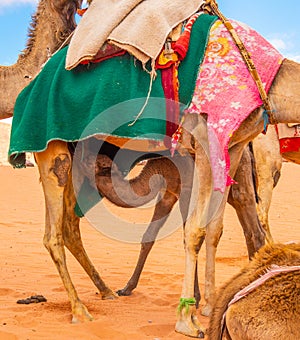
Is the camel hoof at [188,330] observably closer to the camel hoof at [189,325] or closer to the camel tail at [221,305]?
the camel hoof at [189,325]

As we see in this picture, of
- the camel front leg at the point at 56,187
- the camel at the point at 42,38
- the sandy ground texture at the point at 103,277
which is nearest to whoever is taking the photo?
the sandy ground texture at the point at 103,277

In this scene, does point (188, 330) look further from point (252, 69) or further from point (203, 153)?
point (252, 69)

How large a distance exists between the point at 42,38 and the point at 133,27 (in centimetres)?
190

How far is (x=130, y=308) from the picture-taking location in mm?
5578

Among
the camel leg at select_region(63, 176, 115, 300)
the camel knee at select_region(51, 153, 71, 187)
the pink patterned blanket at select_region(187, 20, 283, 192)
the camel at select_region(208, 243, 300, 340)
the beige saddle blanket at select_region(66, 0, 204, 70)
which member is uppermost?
the beige saddle blanket at select_region(66, 0, 204, 70)

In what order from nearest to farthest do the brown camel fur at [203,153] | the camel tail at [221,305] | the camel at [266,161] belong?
the camel tail at [221,305] < the brown camel fur at [203,153] < the camel at [266,161]

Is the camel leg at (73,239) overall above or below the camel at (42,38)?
below

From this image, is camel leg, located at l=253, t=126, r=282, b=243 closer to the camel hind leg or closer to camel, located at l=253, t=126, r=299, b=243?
camel, located at l=253, t=126, r=299, b=243

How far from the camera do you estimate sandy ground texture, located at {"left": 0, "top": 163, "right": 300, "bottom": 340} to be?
15.4 feet

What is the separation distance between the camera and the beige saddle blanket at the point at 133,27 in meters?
4.71

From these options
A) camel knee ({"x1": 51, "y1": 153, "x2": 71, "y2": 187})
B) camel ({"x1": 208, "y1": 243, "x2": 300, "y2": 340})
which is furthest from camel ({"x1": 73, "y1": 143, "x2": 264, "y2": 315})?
camel ({"x1": 208, "y1": 243, "x2": 300, "y2": 340})

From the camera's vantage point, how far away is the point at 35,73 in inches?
247

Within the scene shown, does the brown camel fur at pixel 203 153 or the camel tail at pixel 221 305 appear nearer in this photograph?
the camel tail at pixel 221 305

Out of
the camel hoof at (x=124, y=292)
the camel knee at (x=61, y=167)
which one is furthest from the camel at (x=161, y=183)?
the camel hoof at (x=124, y=292)
